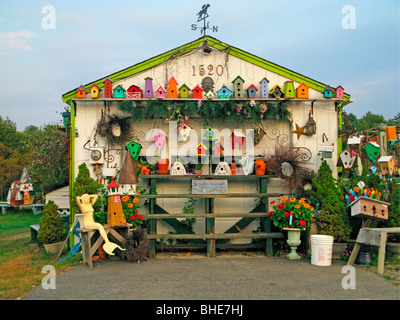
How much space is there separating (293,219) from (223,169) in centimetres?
194

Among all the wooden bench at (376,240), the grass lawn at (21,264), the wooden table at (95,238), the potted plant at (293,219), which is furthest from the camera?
the potted plant at (293,219)

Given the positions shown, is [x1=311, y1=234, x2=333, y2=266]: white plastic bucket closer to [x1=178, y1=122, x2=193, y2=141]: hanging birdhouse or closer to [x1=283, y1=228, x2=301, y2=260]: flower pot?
[x1=283, y1=228, x2=301, y2=260]: flower pot

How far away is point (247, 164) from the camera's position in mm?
8961

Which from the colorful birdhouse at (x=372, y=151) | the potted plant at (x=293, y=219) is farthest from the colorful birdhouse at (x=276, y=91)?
the potted plant at (x=293, y=219)

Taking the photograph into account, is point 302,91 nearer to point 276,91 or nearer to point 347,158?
point 276,91

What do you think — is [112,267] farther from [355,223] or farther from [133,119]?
[355,223]

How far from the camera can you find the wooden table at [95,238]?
750cm

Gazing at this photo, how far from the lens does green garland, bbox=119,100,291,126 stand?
9.08 m

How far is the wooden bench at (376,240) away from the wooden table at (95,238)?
181 inches

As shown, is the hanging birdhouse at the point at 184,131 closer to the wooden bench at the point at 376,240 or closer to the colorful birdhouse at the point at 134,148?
the colorful birdhouse at the point at 134,148

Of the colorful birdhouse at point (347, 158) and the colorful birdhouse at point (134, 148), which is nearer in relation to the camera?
the colorful birdhouse at point (347, 158)

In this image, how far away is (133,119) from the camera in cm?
932

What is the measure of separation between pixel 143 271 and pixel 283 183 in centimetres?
415

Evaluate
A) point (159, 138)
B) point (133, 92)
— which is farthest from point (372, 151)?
point (133, 92)
